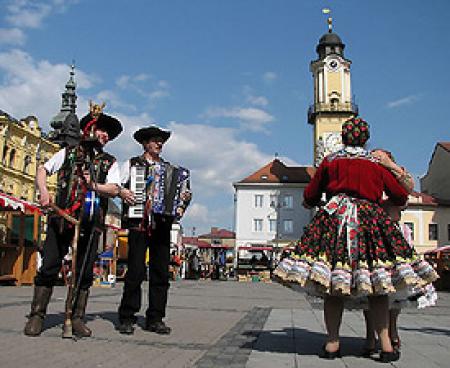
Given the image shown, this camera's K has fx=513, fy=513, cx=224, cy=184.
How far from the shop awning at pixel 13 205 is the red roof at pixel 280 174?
5167cm

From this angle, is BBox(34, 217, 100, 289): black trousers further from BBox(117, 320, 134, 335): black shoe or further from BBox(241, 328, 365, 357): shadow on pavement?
BBox(241, 328, 365, 357): shadow on pavement

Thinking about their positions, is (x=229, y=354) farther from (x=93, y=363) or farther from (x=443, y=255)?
(x=443, y=255)

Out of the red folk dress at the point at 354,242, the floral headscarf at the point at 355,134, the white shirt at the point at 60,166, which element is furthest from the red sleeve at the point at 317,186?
the white shirt at the point at 60,166

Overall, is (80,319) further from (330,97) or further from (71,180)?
(330,97)

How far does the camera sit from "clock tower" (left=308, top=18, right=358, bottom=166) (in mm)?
60469

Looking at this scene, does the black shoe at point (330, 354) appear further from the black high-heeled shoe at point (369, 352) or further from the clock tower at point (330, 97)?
the clock tower at point (330, 97)

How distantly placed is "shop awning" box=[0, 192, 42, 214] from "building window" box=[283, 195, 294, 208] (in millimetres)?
51067

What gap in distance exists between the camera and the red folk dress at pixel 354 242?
152 inches

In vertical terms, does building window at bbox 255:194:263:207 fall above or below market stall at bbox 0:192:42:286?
above

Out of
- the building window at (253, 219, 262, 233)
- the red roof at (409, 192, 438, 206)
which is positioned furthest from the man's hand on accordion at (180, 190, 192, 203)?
the building window at (253, 219, 262, 233)

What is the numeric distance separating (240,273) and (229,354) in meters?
28.8

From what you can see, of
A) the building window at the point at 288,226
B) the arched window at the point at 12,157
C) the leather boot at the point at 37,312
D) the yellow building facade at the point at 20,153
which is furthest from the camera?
the building window at the point at 288,226

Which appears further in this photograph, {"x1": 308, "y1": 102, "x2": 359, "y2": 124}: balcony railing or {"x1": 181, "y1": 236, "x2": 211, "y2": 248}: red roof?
{"x1": 308, "y1": 102, "x2": 359, "y2": 124}: balcony railing

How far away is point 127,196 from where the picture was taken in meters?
5.27
